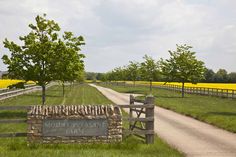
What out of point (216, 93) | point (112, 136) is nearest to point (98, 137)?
point (112, 136)

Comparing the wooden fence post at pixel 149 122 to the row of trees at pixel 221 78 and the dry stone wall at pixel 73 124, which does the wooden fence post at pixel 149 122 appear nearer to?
the dry stone wall at pixel 73 124

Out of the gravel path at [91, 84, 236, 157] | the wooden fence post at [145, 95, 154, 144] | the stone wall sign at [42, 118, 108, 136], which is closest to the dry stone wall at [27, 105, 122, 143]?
the stone wall sign at [42, 118, 108, 136]

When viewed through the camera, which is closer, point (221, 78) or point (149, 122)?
point (149, 122)

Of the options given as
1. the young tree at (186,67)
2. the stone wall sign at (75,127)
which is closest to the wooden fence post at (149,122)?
the stone wall sign at (75,127)

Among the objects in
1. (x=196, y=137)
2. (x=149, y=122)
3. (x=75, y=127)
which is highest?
(x=149, y=122)

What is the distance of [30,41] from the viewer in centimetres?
2350

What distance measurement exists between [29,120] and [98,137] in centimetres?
217

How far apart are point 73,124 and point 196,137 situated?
→ 5.23 meters

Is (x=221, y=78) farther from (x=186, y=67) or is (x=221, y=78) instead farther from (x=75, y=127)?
(x=75, y=127)

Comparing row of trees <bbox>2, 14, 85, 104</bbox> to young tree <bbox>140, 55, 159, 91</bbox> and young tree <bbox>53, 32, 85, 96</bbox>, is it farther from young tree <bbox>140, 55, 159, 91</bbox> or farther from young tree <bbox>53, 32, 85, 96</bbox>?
young tree <bbox>140, 55, 159, 91</bbox>

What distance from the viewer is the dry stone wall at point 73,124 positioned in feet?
40.3

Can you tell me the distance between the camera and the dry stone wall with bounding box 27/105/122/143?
40.3 feet

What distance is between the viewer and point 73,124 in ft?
40.7

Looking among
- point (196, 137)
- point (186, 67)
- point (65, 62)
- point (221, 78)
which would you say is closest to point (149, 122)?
point (196, 137)
